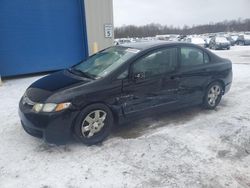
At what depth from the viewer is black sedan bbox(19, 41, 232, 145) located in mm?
3605

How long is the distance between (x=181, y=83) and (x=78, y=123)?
2.08m

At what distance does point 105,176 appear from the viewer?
123 inches

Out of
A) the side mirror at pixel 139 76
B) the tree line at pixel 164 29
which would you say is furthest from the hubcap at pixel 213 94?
the tree line at pixel 164 29

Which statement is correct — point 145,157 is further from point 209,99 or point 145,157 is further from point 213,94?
point 213,94

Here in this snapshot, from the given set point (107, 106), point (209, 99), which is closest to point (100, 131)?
point (107, 106)

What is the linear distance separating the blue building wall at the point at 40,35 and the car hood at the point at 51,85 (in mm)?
5425

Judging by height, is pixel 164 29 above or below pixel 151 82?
above

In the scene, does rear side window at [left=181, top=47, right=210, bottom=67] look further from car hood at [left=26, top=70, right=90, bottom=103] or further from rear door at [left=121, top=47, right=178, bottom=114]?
car hood at [left=26, top=70, right=90, bottom=103]

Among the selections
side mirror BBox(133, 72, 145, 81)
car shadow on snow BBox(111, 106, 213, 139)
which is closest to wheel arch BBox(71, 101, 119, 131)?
car shadow on snow BBox(111, 106, 213, 139)

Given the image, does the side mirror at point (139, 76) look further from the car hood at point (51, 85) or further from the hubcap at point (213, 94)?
the hubcap at point (213, 94)

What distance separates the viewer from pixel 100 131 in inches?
155

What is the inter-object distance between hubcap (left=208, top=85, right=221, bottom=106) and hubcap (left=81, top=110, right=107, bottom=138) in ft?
8.24

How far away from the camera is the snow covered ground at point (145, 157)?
3041 mm

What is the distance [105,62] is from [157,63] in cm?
91
